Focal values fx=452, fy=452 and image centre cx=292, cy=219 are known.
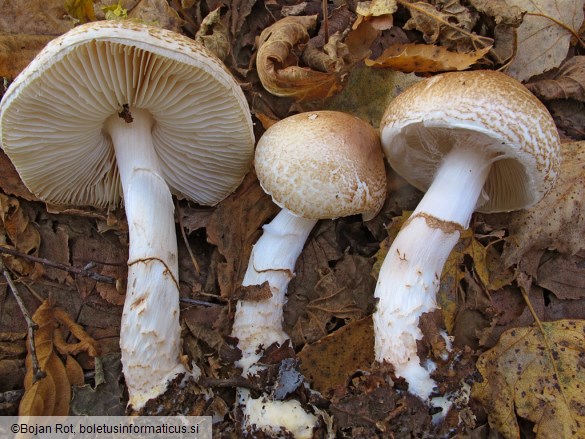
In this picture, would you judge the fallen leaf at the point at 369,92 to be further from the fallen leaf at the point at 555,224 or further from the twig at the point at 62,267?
the twig at the point at 62,267

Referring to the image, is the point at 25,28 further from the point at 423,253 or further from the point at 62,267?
the point at 423,253

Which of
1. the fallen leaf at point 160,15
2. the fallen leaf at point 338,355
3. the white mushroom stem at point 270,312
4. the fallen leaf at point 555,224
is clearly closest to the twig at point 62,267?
the white mushroom stem at point 270,312

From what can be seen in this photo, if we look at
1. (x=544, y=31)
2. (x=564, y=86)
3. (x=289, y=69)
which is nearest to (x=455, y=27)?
(x=544, y=31)

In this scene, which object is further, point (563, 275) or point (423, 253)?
point (563, 275)

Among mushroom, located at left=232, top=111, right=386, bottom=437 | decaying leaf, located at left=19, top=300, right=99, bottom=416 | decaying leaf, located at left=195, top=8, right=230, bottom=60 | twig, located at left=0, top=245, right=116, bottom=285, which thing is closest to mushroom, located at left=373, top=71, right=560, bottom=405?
mushroom, located at left=232, top=111, right=386, bottom=437

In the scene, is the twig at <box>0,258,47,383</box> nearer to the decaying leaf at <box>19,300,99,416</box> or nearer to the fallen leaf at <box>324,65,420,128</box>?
the decaying leaf at <box>19,300,99,416</box>

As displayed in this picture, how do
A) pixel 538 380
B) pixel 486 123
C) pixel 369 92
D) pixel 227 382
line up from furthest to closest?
pixel 369 92 → pixel 538 380 → pixel 227 382 → pixel 486 123

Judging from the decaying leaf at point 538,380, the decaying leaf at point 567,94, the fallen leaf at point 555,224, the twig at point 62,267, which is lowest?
the decaying leaf at point 538,380
